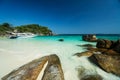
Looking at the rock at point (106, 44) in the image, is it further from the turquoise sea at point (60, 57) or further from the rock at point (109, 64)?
the rock at point (109, 64)

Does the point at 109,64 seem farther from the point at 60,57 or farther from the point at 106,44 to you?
the point at 106,44

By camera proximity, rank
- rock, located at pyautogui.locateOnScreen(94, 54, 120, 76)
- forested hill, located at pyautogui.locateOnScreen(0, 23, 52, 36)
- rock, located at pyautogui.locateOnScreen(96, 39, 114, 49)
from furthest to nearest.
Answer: forested hill, located at pyautogui.locateOnScreen(0, 23, 52, 36) → rock, located at pyautogui.locateOnScreen(96, 39, 114, 49) → rock, located at pyautogui.locateOnScreen(94, 54, 120, 76)

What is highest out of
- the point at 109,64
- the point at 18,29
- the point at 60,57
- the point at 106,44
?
the point at 18,29

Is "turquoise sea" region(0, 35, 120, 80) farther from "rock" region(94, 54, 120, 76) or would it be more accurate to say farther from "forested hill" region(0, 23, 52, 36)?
"forested hill" region(0, 23, 52, 36)

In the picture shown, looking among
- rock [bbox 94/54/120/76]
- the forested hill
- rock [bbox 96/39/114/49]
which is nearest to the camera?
rock [bbox 94/54/120/76]

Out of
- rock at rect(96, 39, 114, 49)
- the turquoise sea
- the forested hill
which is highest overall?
the forested hill

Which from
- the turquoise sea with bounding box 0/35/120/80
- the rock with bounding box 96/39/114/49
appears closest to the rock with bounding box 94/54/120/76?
the turquoise sea with bounding box 0/35/120/80

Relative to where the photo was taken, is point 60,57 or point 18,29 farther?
point 18,29

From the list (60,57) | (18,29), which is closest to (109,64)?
(60,57)

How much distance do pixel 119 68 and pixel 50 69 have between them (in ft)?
12.9

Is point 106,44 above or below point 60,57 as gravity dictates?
above

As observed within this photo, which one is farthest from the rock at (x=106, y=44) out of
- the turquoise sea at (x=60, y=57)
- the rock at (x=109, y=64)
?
the rock at (x=109, y=64)

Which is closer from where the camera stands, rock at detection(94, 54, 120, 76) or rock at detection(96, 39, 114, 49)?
rock at detection(94, 54, 120, 76)

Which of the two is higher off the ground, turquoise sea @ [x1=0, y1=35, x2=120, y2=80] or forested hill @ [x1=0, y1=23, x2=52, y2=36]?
forested hill @ [x1=0, y1=23, x2=52, y2=36]
